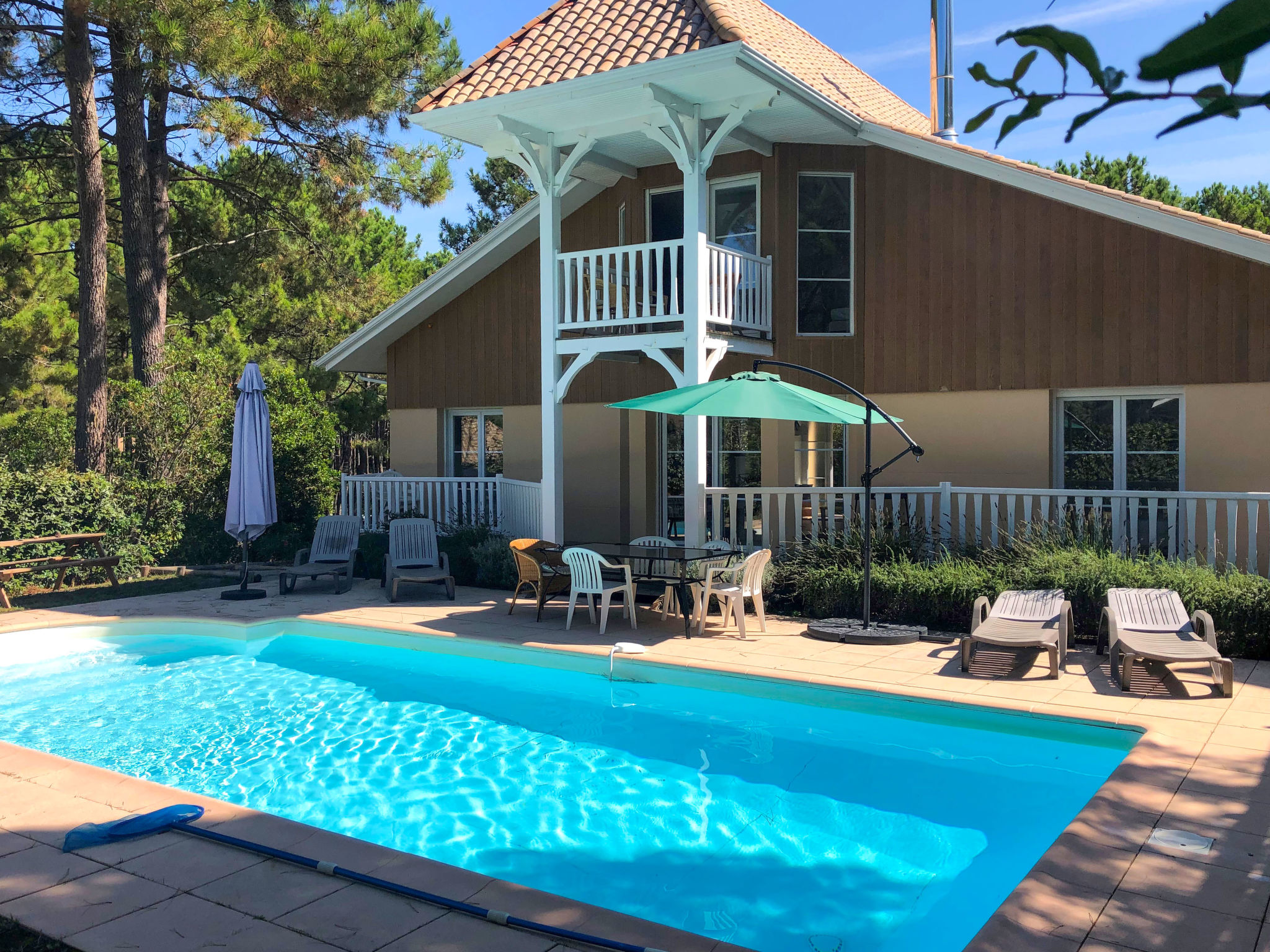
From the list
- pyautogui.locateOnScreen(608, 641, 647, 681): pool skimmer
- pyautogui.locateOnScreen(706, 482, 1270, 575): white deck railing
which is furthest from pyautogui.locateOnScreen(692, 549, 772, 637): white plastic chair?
pyautogui.locateOnScreen(706, 482, 1270, 575): white deck railing

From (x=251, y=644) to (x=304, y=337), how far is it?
16.0 meters

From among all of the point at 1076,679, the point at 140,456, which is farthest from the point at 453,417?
the point at 1076,679

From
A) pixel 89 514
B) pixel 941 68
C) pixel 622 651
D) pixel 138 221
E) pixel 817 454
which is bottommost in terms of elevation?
pixel 622 651

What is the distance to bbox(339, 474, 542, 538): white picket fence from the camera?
49.7ft

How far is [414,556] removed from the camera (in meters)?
13.8

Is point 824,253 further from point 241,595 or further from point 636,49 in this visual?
point 241,595

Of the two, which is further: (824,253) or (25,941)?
(824,253)

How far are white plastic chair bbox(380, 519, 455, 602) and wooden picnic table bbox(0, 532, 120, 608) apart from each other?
3.89 m

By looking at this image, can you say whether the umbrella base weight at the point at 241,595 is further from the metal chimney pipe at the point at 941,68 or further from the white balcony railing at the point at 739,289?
the metal chimney pipe at the point at 941,68

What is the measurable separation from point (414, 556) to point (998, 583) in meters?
7.58

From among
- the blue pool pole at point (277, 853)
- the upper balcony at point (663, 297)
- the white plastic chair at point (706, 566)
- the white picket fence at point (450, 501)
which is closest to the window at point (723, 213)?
the upper balcony at point (663, 297)

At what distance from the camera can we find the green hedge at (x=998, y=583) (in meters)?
8.99

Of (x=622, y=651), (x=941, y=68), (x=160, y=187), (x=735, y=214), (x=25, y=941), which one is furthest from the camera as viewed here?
(x=160, y=187)

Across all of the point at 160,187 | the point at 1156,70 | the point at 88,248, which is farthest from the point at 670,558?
the point at 160,187
